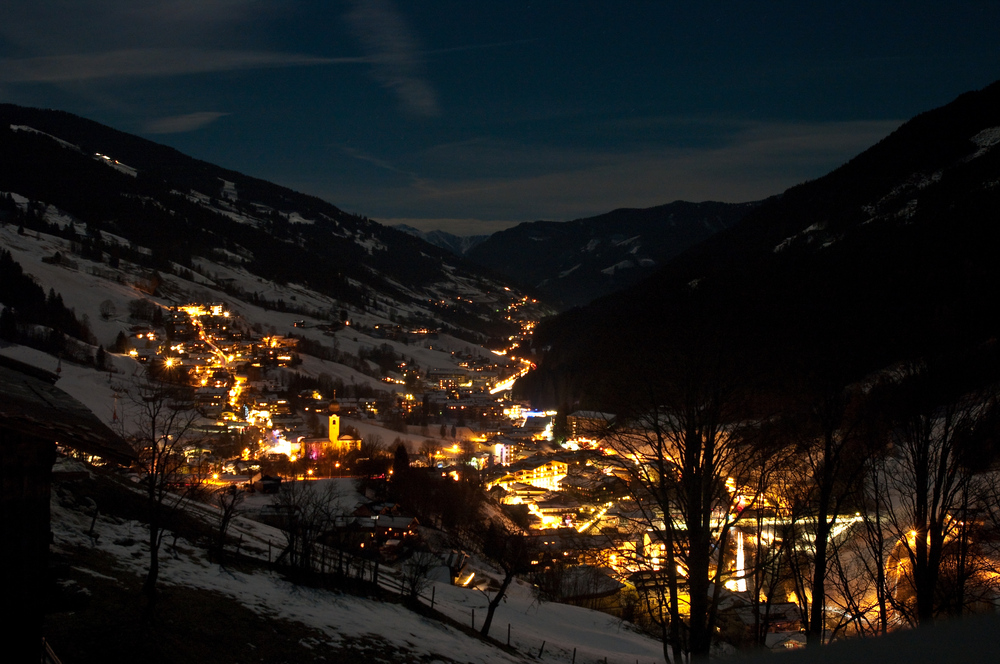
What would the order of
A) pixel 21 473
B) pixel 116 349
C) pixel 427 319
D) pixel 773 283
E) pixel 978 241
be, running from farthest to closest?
pixel 427 319 → pixel 116 349 → pixel 978 241 → pixel 773 283 → pixel 21 473

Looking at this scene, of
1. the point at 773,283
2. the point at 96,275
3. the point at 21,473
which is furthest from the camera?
the point at 96,275

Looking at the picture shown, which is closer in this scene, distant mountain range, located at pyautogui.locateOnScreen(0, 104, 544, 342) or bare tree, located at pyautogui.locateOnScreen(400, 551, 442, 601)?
bare tree, located at pyautogui.locateOnScreen(400, 551, 442, 601)

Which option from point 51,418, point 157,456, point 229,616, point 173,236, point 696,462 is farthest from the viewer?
point 173,236

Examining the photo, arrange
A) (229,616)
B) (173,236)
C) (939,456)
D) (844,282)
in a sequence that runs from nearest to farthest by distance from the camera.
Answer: (939,456)
(229,616)
(844,282)
(173,236)

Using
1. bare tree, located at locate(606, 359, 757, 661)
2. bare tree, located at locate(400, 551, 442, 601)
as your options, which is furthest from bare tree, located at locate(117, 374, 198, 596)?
bare tree, located at locate(400, 551, 442, 601)

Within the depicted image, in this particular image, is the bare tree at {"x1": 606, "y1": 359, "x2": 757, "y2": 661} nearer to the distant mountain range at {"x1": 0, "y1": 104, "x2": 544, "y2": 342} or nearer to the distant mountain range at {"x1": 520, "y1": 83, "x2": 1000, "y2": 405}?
the distant mountain range at {"x1": 520, "y1": 83, "x2": 1000, "y2": 405}

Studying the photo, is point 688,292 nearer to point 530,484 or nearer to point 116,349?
point 530,484

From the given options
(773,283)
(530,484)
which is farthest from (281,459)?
(773,283)

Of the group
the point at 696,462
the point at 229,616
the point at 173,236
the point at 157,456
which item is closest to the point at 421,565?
the point at 229,616

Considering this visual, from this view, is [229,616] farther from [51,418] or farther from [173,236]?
[173,236]
